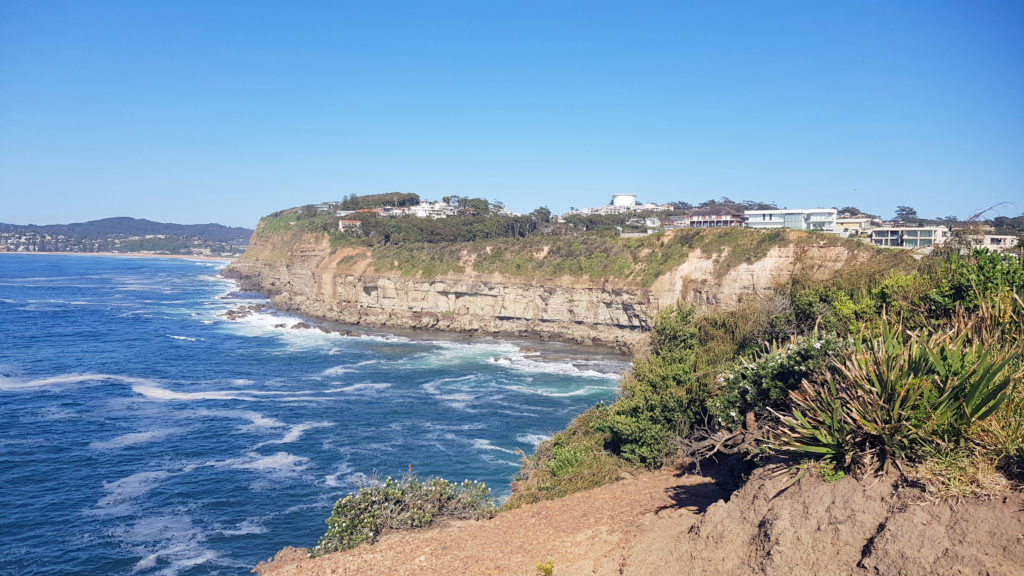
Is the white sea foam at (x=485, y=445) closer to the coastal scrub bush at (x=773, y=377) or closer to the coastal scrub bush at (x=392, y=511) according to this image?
the coastal scrub bush at (x=392, y=511)

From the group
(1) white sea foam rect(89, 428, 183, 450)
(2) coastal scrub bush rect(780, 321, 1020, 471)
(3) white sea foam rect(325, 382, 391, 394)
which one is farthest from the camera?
(3) white sea foam rect(325, 382, 391, 394)

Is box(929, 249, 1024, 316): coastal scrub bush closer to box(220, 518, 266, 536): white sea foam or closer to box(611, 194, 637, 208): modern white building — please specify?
box(220, 518, 266, 536): white sea foam

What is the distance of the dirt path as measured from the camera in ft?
33.7

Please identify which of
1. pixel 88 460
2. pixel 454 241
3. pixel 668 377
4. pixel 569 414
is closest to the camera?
pixel 668 377

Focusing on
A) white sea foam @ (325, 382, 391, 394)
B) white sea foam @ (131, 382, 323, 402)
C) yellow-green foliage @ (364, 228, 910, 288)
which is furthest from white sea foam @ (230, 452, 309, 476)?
yellow-green foliage @ (364, 228, 910, 288)

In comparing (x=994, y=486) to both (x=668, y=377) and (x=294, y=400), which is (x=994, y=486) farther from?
(x=294, y=400)

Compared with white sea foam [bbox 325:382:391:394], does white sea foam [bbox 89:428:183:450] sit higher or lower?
higher

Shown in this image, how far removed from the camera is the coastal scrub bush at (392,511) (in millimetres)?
13648

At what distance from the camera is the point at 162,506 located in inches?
865

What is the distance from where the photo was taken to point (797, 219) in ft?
219

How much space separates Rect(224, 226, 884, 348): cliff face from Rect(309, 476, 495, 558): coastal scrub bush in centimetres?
3499

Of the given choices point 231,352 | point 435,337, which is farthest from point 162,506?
point 435,337

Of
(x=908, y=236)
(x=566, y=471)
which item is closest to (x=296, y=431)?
(x=566, y=471)

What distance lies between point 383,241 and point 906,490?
74.9 m
